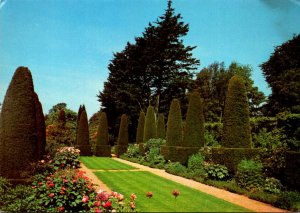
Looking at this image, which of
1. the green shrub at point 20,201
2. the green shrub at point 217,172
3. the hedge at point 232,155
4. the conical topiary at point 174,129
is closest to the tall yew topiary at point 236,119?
the hedge at point 232,155

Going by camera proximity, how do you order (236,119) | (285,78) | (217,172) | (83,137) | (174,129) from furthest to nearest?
(83,137) < (285,78) < (174,129) < (236,119) < (217,172)

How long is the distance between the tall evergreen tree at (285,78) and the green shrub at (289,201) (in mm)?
14872

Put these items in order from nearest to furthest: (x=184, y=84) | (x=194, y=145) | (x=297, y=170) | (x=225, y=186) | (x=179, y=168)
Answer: (x=297, y=170) → (x=225, y=186) → (x=179, y=168) → (x=194, y=145) → (x=184, y=84)

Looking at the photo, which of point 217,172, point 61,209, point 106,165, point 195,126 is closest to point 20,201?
point 61,209

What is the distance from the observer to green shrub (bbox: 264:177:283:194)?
10.4m

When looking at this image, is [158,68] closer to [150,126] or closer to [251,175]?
[150,126]

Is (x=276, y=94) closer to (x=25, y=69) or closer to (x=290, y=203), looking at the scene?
(x=290, y=203)

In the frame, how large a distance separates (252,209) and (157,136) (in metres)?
19.5

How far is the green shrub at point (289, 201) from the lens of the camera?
852 centimetres

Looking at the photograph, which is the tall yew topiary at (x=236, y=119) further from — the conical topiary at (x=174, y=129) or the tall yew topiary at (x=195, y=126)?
the conical topiary at (x=174, y=129)

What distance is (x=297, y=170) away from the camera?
9781 mm

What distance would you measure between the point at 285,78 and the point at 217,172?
1598 cm

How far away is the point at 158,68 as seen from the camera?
104ft

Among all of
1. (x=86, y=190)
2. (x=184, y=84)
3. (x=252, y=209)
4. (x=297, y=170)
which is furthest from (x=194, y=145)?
(x=184, y=84)
